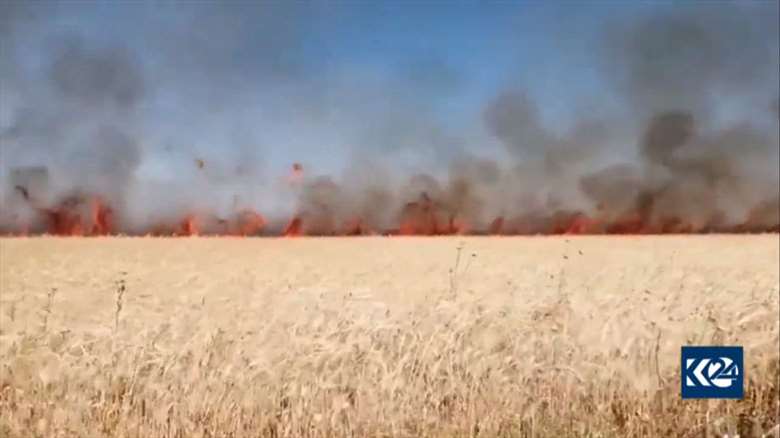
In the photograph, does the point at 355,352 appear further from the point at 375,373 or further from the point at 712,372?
the point at 712,372

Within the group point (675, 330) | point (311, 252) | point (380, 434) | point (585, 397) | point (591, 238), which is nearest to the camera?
point (380, 434)

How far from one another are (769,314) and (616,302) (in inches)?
39.4

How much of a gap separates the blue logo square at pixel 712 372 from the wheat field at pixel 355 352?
0.06m

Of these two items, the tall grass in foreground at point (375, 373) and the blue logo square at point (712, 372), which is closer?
the tall grass in foreground at point (375, 373)

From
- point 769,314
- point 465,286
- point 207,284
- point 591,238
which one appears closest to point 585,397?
point 465,286

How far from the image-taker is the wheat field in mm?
3906

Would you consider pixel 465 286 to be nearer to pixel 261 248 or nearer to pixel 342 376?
pixel 342 376

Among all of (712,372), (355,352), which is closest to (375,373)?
(355,352)

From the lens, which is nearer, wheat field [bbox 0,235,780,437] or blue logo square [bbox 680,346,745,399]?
wheat field [bbox 0,235,780,437]

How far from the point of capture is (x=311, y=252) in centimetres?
778

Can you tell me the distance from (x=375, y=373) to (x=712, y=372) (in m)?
1.87

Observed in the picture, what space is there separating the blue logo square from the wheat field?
0.19ft

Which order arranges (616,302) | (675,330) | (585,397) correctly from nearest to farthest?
(585,397), (675,330), (616,302)

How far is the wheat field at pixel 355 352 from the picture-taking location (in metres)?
3.91
